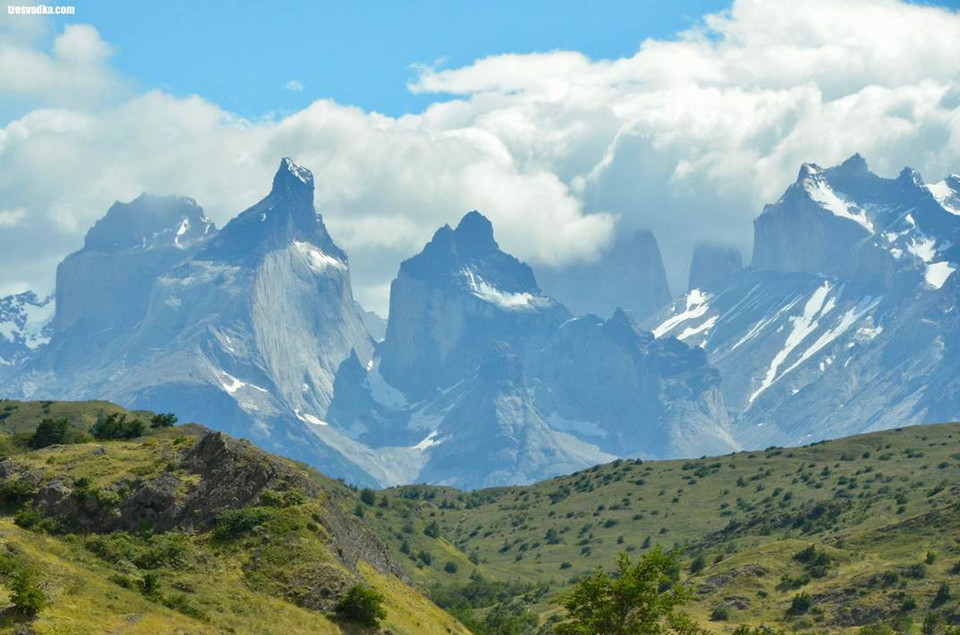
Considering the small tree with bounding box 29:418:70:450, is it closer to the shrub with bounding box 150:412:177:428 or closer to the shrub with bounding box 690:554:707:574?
the shrub with bounding box 150:412:177:428

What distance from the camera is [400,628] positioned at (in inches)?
3150

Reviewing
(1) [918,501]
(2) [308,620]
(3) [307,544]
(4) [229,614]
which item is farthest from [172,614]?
(1) [918,501]

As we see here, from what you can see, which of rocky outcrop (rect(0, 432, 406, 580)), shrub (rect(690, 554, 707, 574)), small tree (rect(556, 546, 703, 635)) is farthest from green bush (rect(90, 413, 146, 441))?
shrub (rect(690, 554, 707, 574))

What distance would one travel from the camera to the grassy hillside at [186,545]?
7056 cm

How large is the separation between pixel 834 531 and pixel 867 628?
64.4m

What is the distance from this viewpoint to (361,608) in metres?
78.0

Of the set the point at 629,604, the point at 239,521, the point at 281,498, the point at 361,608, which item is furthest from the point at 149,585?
the point at 629,604

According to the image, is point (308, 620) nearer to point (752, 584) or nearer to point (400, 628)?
point (400, 628)

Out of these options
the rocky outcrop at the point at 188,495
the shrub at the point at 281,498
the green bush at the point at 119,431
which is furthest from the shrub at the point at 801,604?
the green bush at the point at 119,431

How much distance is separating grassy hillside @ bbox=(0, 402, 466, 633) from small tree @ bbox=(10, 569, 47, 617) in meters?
0.38

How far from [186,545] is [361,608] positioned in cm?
1211

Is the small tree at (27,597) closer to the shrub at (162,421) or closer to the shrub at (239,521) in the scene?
the shrub at (239,521)

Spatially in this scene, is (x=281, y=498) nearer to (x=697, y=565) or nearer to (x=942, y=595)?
(x=942, y=595)

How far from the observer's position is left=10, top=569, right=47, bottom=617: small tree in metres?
63.5
